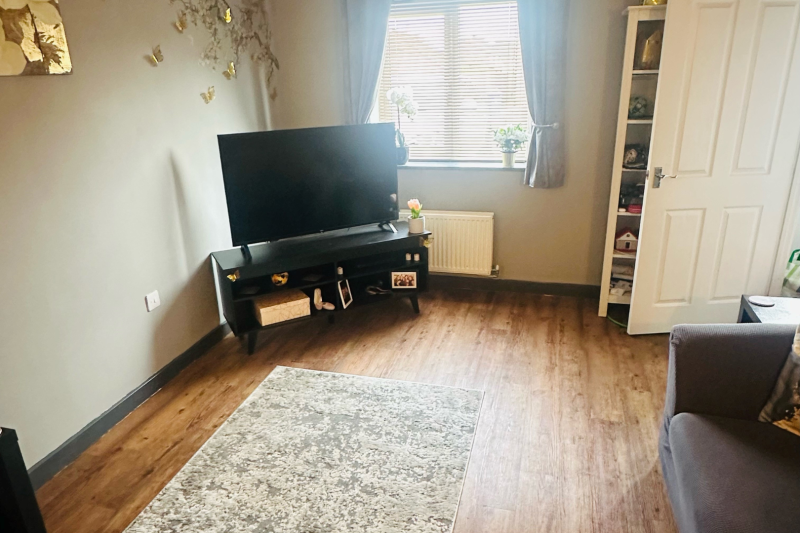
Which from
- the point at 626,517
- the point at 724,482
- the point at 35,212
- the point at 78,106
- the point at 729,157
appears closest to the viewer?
the point at 724,482

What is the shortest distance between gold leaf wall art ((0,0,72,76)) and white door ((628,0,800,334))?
288 cm

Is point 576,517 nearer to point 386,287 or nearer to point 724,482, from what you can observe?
point 724,482

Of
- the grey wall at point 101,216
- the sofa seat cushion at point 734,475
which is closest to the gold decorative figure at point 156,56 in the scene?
the grey wall at point 101,216

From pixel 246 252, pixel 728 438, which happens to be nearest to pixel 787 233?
pixel 728 438

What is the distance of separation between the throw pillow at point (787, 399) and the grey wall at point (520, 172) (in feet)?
6.73

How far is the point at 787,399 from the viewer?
1.71m

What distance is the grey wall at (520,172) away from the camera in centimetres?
340

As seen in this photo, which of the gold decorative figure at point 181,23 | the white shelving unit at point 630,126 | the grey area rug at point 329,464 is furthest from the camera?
the white shelving unit at point 630,126

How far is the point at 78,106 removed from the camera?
7.48 feet

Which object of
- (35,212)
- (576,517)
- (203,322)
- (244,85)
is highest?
(244,85)

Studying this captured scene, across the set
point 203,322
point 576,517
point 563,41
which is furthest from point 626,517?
point 563,41

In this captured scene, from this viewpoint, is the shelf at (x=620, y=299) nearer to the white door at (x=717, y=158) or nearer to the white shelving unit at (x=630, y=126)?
the white shelving unit at (x=630, y=126)

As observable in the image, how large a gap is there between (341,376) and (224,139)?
1.50m

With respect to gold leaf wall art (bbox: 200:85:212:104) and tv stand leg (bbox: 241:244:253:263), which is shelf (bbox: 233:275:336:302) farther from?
gold leaf wall art (bbox: 200:85:212:104)
